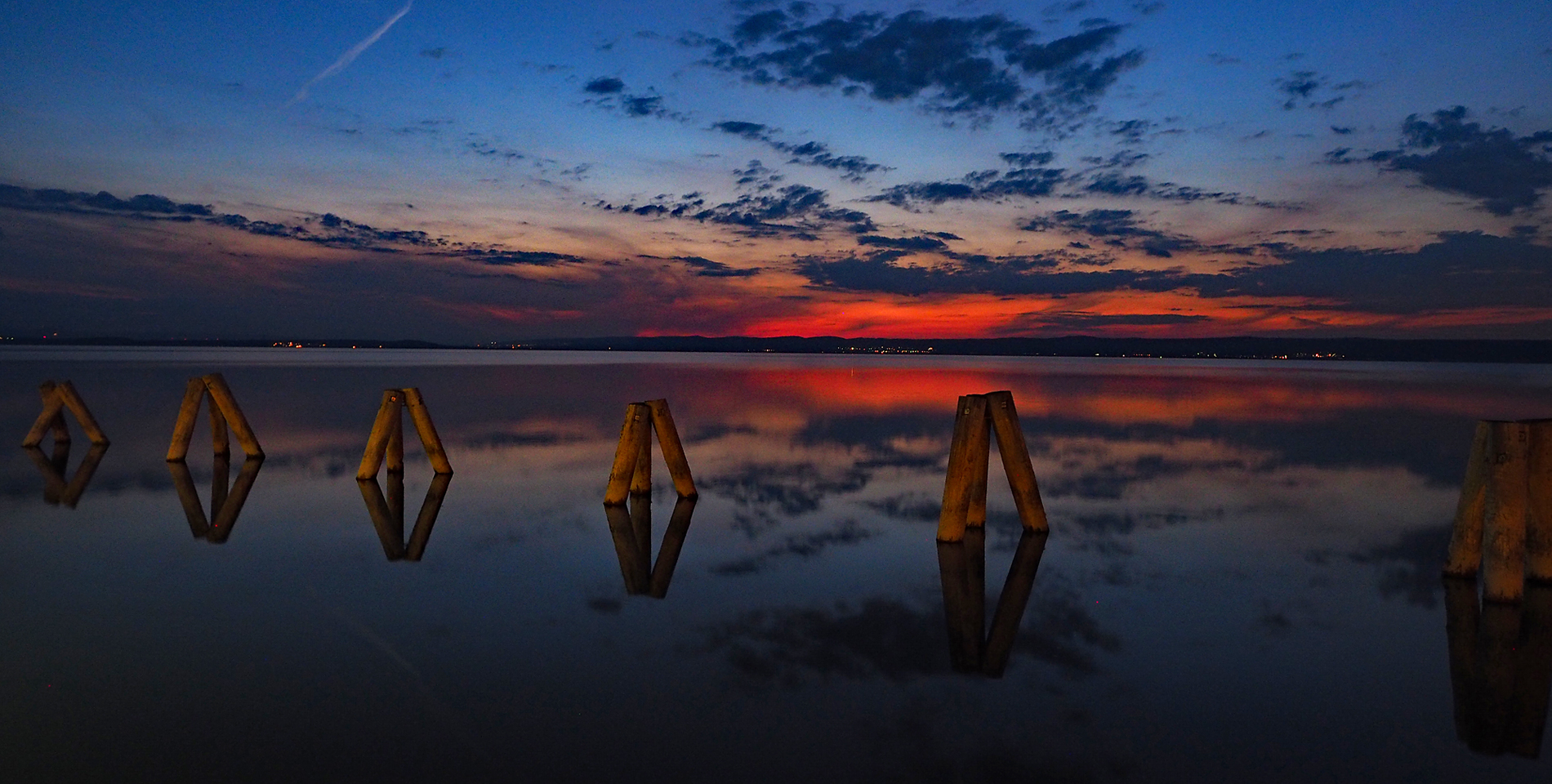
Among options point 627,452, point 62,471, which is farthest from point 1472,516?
point 62,471

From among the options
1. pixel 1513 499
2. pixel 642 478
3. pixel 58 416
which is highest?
pixel 1513 499

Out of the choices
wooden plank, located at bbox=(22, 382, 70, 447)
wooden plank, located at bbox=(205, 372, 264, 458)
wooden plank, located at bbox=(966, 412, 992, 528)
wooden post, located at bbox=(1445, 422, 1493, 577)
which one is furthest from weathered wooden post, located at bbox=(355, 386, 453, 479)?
wooden post, located at bbox=(1445, 422, 1493, 577)

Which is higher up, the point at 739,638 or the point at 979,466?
the point at 979,466

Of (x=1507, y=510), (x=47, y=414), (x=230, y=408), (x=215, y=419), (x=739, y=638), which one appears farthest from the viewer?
(x=47, y=414)

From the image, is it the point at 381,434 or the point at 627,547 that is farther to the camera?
the point at 381,434

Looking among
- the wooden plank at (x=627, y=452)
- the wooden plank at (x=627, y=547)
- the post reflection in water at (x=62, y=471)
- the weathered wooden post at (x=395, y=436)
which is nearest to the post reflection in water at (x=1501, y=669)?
the wooden plank at (x=627, y=547)

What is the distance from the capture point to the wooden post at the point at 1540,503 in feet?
23.4

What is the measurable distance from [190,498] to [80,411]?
25.8 feet

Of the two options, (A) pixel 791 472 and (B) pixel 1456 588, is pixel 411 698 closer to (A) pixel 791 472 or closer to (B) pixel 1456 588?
(B) pixel 1456 588

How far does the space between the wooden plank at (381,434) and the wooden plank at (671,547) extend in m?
4.81

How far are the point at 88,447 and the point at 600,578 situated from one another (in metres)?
15.5

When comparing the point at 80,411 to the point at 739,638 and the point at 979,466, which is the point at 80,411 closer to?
the point at 739,638

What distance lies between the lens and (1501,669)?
19.6ft

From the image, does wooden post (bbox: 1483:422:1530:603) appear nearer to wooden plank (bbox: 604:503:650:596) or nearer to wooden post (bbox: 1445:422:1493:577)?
wooden post (bbox: 1445:422:1493:577)
